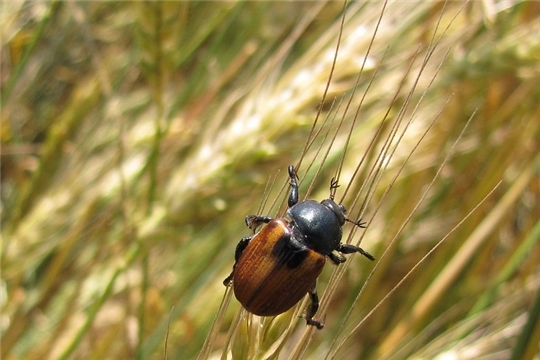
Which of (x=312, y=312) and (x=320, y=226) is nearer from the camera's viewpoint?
(x=312, y=312)

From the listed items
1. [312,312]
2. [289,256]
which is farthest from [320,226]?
[312,312]

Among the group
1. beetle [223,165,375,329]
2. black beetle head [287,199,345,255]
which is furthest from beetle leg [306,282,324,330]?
black beetle head [287,199,345,255]

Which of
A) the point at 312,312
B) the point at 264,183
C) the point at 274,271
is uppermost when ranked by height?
the point at 264,183

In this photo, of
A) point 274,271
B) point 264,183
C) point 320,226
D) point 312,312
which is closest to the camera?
point 312,312

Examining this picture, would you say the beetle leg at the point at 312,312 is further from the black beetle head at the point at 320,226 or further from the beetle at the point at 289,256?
the black beetle head at the point at 320,226

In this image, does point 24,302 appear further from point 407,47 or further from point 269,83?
point 407,47

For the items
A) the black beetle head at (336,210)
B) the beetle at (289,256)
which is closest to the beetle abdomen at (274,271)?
the beetle at (289,256)

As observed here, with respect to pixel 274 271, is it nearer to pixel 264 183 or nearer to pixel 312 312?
pixel 312 312
